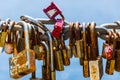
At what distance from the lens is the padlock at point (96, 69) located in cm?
1275

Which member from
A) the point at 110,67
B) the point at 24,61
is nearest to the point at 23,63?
the point at 24,61

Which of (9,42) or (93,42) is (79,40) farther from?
(9,42)

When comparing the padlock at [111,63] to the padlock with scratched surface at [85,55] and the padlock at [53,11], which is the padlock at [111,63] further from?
the padlock at [53,11]

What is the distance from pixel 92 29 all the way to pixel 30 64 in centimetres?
52

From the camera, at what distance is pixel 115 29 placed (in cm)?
1291

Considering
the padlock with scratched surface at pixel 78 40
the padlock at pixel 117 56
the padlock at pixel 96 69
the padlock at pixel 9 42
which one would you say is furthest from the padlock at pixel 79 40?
the padlock at pixel 9 42

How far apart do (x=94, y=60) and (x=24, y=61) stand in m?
0.49

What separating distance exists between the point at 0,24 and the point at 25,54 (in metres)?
0.37

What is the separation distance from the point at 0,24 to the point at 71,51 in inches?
21.6

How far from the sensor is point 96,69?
12828 mm

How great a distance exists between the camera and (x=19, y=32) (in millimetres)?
13117

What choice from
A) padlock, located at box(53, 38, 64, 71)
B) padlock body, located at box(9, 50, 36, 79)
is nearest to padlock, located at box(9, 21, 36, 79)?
padlock body, located at box(9, 50, 36, 79)

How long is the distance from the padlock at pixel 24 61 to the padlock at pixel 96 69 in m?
0.41

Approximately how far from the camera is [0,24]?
1306 centimetres
